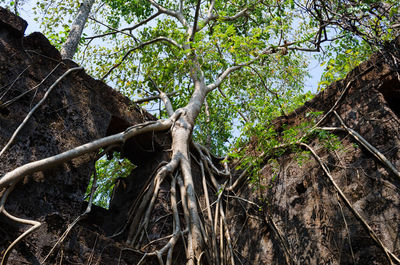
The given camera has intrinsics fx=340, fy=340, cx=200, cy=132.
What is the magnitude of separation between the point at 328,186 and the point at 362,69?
1.45 metres

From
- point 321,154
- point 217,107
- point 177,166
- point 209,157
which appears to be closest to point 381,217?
point 321,154

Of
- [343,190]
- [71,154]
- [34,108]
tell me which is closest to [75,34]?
[34,108]

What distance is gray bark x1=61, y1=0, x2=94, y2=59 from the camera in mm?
4438

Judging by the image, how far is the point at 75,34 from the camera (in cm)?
466

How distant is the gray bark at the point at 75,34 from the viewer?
14.6ft

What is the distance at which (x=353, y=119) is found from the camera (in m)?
3.83

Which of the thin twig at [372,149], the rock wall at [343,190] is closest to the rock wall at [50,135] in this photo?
the rock wall at [343,190]

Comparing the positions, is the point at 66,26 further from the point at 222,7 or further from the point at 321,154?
the point at 321,154

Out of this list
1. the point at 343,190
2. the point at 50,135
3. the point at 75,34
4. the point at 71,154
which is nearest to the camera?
the point at 71,154

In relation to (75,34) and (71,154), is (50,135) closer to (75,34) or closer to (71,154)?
(71,154)

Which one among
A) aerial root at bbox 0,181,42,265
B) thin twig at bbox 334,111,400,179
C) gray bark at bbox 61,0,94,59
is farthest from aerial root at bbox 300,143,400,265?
gray bark at bbox 61,0,94,59

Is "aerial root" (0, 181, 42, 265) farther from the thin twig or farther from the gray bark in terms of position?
the thin twig

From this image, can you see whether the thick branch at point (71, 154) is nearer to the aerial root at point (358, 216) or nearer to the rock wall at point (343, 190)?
the rock wall at point (343, 190)

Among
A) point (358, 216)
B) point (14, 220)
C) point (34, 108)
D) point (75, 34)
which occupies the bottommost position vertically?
point (14, 220)
